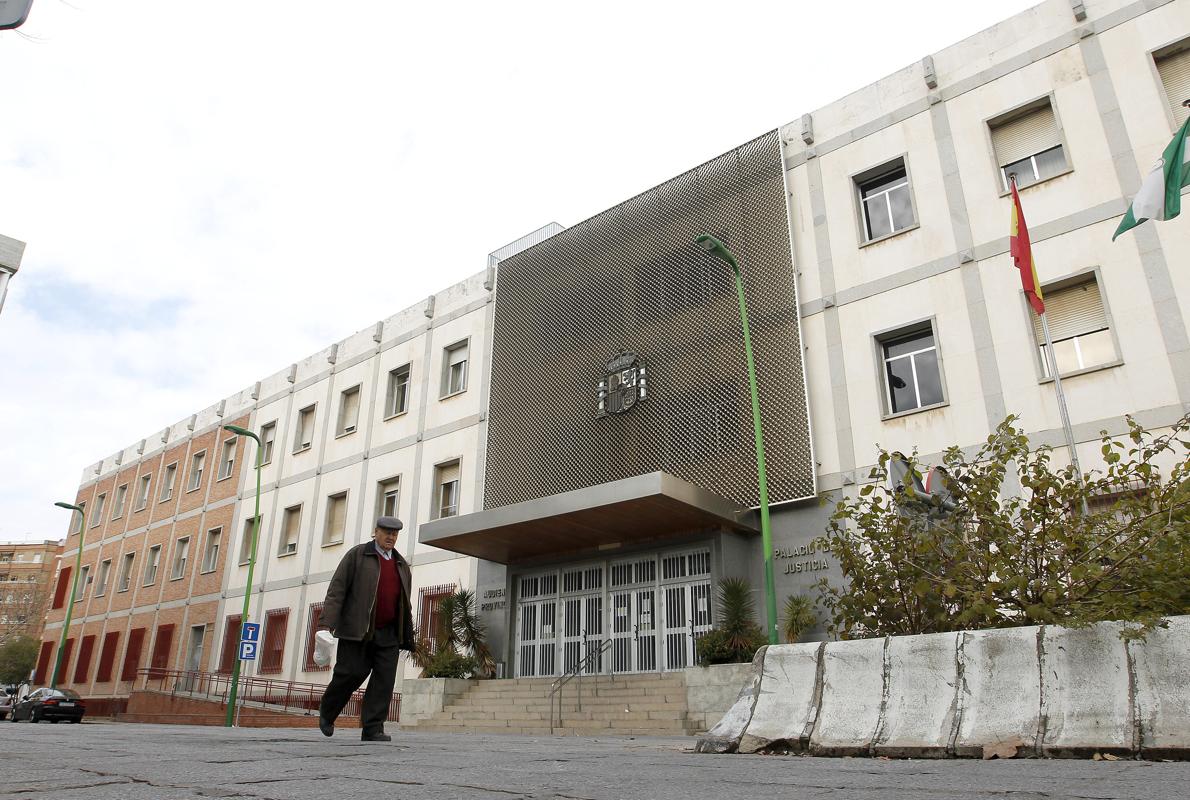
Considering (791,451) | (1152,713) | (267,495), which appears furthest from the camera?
(267,495)

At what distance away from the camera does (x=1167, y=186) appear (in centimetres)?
999

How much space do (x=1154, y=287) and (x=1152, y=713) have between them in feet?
37.8

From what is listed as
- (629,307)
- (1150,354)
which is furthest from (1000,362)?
(629,307)

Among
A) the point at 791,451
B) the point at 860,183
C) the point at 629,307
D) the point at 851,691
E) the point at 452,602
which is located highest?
the point at 860,183

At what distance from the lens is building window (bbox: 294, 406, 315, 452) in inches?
1208

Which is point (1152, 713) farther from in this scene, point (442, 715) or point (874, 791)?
point (442, 715)

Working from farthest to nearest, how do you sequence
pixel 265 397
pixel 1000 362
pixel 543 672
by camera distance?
pixel 265 397, pixel 543 672, pixel 1000 362

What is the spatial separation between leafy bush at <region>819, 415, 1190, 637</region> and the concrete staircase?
27.6 feet

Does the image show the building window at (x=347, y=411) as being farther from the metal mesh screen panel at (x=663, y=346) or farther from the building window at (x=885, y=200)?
the building window at (x=885, y=200)

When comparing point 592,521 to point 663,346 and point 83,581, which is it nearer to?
point 663,346

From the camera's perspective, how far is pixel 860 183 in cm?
1873

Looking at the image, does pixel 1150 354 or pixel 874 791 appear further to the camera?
pixel 1150 354

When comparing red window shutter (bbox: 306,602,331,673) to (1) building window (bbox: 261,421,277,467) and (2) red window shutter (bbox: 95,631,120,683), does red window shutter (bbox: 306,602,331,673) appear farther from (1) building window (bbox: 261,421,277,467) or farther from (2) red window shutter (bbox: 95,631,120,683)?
(2) red window shutter (bbox: 95,631,120,683)

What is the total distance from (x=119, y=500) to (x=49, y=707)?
55.4ft
